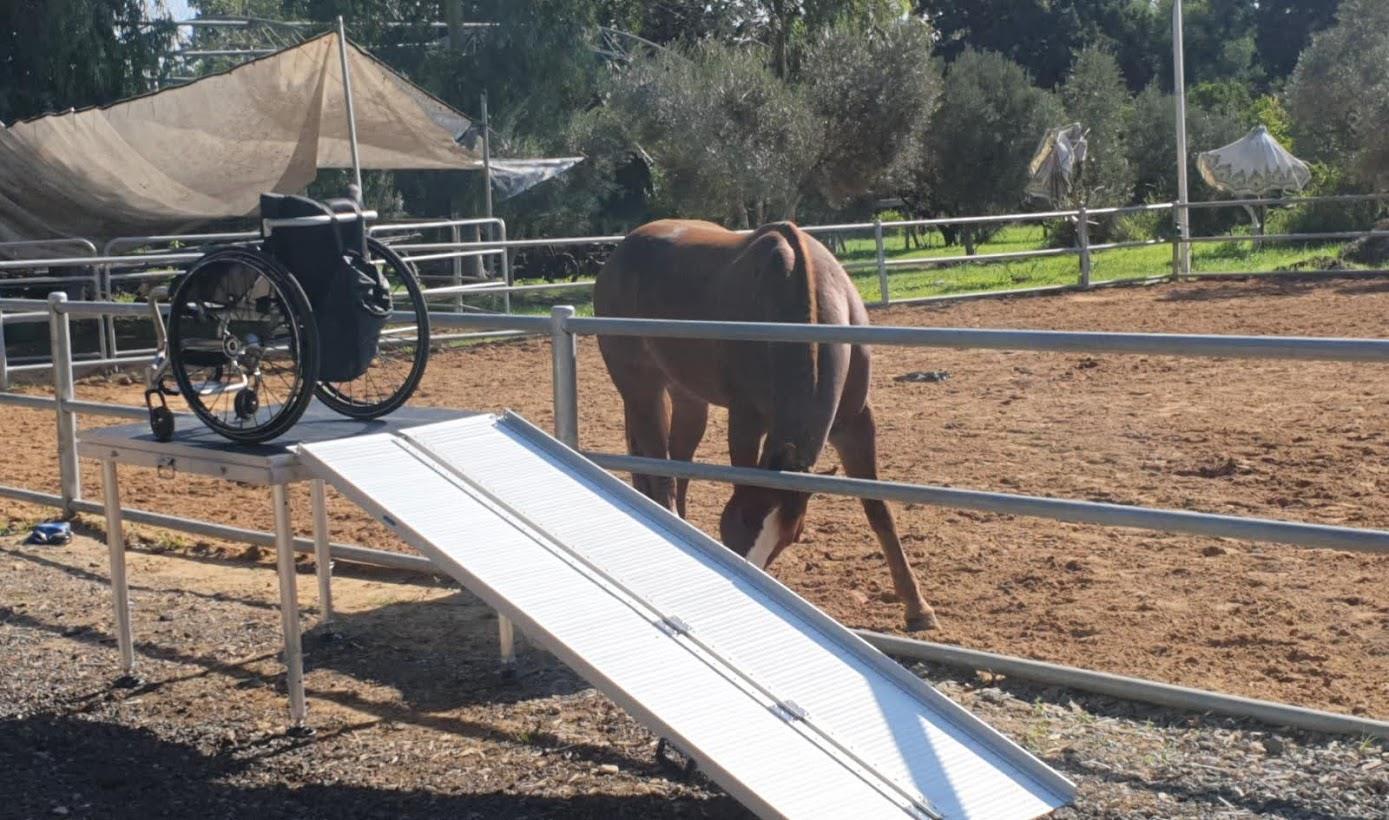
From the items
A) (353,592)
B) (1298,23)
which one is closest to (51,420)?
(353,592)

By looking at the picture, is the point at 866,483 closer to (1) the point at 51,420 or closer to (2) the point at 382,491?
(2) the point at 382,491

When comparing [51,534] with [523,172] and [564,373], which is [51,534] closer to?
[564,373]

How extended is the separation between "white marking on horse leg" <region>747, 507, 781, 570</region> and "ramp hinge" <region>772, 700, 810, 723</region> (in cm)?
124

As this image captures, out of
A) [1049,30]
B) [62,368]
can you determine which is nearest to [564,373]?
[62,368]

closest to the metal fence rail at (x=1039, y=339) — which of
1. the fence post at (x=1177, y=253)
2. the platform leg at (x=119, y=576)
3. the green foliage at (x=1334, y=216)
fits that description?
the platform leg at (x=119, y=576)

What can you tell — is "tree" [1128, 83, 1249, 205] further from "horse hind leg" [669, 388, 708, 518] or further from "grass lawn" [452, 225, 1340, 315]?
"horse hind leg" [669, 388, 708, 518]

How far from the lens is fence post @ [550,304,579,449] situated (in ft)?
15.0

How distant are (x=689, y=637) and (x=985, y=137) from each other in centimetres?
2771

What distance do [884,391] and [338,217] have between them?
6.77 metres

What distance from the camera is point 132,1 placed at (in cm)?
1906

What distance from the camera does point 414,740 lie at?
396cm

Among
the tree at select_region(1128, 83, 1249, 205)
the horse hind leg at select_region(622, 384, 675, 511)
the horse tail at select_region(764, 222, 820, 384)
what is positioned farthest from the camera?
the tree at select_region(1128, 83, 1249, 205)

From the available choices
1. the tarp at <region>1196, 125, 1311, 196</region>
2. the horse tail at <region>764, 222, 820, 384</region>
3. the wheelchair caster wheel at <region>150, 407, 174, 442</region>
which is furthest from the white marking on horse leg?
the tarp at <region>1196, 125, 1311, 196</region>

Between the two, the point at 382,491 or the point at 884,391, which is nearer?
the point at 382,491
